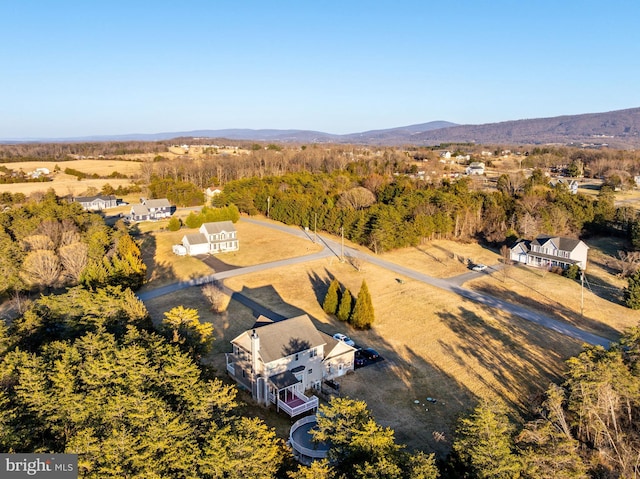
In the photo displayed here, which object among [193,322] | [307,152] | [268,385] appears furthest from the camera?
[307,152]

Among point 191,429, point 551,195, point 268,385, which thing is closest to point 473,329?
point 268,385

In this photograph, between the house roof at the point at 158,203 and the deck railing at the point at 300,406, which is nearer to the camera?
the deck railing at the point at 300,406

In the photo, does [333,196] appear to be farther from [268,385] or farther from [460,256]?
[268,385]

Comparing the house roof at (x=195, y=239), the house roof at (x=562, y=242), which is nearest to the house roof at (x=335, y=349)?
the house roof at (x=195, y=239)

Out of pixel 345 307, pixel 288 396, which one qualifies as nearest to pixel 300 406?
pixel 288 396

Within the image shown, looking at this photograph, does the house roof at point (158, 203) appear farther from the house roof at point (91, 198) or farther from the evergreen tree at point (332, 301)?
the evergreen tree at point (332, 301)

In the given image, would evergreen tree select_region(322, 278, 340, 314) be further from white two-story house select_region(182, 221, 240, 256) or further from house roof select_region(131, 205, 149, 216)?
house roof select_region(131, 205, 149, 216)
